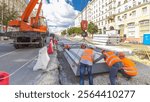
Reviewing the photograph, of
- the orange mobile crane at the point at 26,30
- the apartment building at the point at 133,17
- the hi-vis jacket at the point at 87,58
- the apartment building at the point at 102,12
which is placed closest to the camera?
the hi-vis jacket at the point at 87,58

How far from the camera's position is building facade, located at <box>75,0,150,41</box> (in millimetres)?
38312

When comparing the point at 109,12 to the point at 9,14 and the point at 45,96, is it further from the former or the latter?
the point at 45,96

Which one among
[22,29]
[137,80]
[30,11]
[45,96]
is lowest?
[137,80]

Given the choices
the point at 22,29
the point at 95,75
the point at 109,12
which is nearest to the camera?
the point at 95,75

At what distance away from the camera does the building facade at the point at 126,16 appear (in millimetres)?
38312

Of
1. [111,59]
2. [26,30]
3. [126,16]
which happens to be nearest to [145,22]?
[126,16]

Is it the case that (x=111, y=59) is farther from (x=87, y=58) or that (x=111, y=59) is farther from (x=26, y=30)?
(x=26, y=30)

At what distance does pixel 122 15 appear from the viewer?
4897 cm

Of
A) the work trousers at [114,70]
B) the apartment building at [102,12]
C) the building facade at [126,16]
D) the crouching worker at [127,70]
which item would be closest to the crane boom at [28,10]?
the building facade at [126,16]

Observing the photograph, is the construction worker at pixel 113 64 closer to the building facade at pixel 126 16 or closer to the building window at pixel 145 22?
the building facade at pixel 126 16

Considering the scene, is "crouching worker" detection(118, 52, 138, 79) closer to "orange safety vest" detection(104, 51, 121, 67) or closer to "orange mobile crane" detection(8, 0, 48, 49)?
"orange safety vest" detection(104, 51, 121, 67)

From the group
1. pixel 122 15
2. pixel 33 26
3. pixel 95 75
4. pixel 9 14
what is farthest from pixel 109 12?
pixel 95 75

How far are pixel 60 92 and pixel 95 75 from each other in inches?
134

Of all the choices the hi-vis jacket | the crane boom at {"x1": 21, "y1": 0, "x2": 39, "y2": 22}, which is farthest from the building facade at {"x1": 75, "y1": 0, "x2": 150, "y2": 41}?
the hi-vis jacket
